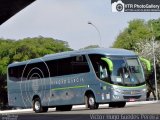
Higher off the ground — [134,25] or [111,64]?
[134,25]

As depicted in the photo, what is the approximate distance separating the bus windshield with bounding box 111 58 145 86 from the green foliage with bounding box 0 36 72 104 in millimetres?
36724

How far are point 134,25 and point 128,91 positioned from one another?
56.9 m

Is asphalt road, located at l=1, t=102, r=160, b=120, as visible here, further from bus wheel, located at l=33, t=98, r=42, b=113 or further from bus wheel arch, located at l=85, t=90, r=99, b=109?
bus wheel, located at l=33, t=98, r=42, b=113

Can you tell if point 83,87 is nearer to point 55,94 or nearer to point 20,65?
point 55,94

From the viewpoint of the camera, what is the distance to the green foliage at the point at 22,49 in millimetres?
64319

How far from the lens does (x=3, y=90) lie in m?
62.3

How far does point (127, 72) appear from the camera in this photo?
26.8m

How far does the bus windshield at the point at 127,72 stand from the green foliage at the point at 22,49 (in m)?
36.7

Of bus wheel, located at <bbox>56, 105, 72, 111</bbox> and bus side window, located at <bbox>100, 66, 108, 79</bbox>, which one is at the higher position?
bus side window, located at <bbox>100, 66, 108, 79</bbox>

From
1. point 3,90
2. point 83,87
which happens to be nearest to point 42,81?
point 83,87

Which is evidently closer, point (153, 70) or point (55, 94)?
point (55, 94)

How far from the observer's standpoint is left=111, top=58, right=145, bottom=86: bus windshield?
1042 inches

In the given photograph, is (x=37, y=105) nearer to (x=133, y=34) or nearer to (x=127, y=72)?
(x=127, y=72)

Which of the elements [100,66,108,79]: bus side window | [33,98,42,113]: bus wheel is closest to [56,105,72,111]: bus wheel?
[33,98,42,113]: bus wheel
